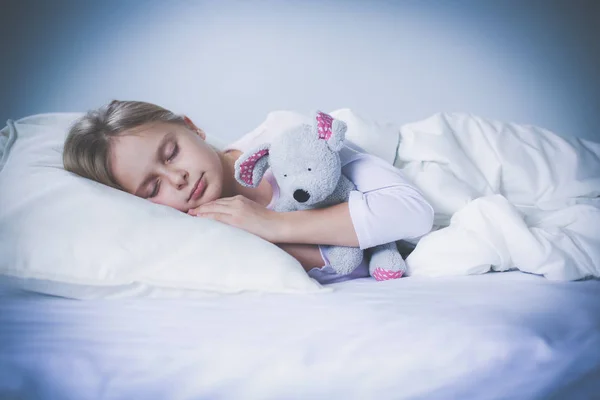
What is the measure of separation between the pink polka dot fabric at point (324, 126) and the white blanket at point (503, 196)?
0.28 metres

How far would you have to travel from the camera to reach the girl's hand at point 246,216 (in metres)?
0.82

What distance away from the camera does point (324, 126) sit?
29.9 inches

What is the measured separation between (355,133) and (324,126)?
37 centimetres

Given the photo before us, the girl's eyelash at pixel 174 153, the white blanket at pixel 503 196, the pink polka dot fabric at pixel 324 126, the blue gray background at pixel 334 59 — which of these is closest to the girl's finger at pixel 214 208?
the girl's eyelash at pixel 174 153

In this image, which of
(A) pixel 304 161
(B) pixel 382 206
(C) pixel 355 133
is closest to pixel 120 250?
(A) pixel 304 161

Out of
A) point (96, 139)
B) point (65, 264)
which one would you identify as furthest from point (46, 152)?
point (65, 264)

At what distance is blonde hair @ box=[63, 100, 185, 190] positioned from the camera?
891 mm

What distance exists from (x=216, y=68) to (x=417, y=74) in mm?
709

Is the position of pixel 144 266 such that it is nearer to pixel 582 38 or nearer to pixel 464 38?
pixel 582 38

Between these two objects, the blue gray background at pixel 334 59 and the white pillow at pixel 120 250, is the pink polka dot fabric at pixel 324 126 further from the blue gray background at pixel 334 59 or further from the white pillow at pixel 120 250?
the blue gray background at pixel 334 59

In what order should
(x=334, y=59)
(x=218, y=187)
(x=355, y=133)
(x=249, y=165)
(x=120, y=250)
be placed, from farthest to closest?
(x=334, y=59), (x=355, y=133), (x=218, y=187), (x=249, y=165), (x=120, y=250)

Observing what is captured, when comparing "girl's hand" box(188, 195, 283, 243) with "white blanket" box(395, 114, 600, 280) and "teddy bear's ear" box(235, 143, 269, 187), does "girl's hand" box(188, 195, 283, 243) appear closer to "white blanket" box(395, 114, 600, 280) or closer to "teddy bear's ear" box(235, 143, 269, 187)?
"teddy bear's ear" box(235, 143, 269, 187)

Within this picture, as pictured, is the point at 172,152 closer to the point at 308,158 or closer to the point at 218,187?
the point at 218,187

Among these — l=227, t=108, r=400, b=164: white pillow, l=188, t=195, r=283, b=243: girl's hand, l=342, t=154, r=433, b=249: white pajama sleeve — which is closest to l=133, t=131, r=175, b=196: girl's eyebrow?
l=188, t=195, r=283, b=243: girl's hand
